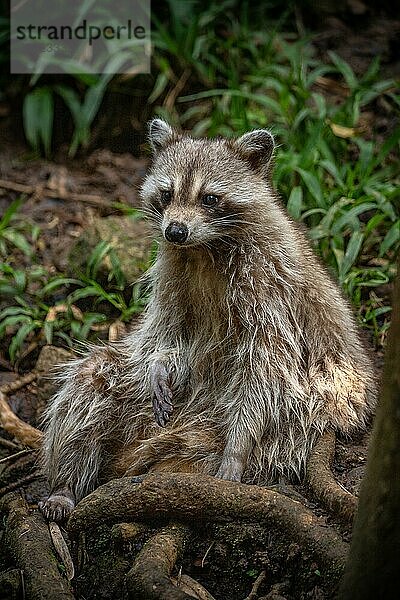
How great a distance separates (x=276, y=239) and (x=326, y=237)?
57.9 inches

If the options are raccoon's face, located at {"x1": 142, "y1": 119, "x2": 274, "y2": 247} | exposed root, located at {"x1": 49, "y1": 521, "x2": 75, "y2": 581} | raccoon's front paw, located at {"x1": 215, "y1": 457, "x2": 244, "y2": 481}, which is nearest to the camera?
exposed root, located at {"x1": 49, "y1": 521, "x2": 75, "y2": 581}

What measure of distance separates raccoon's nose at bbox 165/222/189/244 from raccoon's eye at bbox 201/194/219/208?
0.26m

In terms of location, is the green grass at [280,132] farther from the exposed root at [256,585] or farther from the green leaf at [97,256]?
the exposed root at [256,585]

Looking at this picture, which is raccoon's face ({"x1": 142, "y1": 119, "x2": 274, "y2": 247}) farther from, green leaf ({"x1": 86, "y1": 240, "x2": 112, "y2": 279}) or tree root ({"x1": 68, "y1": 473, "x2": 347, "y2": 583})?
green leaf ({"x1": 86, "y1": 240, "x2": 112, "y2": 279})

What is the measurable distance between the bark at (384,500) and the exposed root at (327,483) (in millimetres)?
959

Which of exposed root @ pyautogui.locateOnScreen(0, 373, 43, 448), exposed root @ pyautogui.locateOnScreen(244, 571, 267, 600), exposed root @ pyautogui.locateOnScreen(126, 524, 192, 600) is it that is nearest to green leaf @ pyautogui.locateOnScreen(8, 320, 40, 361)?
exposed root @ pyautogui.locateOnScreen(0, 373, 43, 448)

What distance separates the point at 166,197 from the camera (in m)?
4.95

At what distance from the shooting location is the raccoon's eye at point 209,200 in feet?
15.9

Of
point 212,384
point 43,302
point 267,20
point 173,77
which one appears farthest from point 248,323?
point 267,20

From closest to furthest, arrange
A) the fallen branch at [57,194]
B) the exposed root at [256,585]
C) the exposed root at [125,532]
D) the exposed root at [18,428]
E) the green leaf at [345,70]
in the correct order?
the exposed root at [256,585], the exposed root at [125,532], the exposed root at [18,428], the green leaf at [345,70], the fallen branch at [57,194]

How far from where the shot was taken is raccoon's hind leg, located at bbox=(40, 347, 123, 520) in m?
4.97

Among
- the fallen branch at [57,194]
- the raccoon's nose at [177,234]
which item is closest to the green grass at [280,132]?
the fallen branch at [57,194]

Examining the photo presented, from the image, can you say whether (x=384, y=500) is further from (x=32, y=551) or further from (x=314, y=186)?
(x=314, y=186)

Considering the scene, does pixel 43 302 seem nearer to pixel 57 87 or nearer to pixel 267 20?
pixel 57 87
